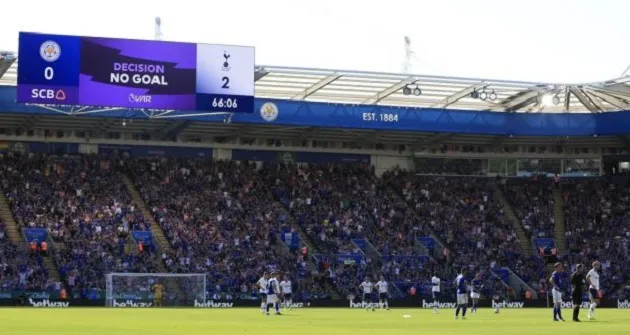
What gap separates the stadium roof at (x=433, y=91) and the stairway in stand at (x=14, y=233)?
6.67 m

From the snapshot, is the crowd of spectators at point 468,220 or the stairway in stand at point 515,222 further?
the stairway in stand at point 515,222

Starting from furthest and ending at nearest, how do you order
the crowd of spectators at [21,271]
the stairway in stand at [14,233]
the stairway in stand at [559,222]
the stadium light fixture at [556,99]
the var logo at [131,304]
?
the stairway in stand at [559,222]
the stadium light fixture at [556,99]
the stairway in stand at [14,233]
the var logo at [131,304]
the crowd of spectators at [21,271]

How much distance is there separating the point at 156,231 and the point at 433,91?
17997 mm

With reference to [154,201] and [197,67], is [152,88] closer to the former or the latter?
[197,67]

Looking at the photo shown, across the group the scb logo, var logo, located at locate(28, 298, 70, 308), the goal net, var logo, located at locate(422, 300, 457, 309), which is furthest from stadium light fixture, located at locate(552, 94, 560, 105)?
var logo, located at locate(28, 298, 70, 308)

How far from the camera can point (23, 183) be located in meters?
64.7

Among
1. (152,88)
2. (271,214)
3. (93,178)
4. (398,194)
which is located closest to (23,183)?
(93,178)

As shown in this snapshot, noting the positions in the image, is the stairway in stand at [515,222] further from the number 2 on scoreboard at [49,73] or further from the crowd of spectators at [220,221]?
the number 2 on scoreboard at [49,73]

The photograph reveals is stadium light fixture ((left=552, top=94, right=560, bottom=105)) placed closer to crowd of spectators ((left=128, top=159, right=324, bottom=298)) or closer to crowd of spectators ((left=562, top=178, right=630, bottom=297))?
crowd of spectators ((left=562, top=178, right=630, bottom=297))

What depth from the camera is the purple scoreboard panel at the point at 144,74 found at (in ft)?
192

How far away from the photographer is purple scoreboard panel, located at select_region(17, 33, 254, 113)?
58.5m

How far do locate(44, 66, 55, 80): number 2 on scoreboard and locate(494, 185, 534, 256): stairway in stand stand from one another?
1189 inches

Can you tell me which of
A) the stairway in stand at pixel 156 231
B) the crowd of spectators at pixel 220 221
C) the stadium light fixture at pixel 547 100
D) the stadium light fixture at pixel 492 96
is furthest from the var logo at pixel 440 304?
the stadium light fixture at pixel 547 100
